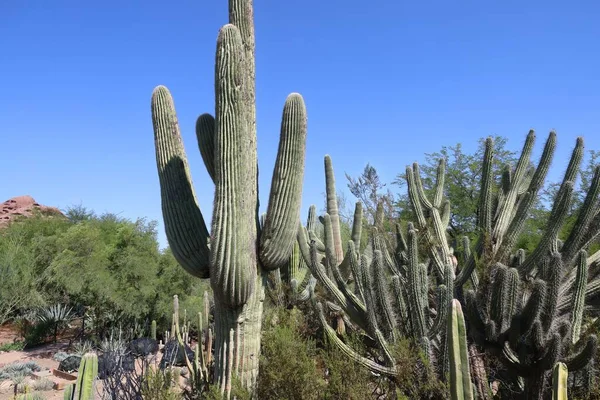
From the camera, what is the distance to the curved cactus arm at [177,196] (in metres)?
5.59

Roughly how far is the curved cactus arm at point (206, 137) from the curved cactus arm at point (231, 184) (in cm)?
79

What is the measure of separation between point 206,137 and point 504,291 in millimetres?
3705

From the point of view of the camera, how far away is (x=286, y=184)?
5688 millimetres

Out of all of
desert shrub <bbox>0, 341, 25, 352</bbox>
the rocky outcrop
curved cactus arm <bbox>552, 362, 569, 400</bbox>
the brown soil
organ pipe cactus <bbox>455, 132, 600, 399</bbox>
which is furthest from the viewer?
the rocky outcrop

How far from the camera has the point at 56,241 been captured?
20.1 m

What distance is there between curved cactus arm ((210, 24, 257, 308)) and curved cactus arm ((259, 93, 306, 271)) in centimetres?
37

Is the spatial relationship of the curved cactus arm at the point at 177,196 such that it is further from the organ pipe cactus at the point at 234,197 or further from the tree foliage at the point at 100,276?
the tree foliage at the point at 100,276

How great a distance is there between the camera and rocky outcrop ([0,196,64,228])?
39.1 m

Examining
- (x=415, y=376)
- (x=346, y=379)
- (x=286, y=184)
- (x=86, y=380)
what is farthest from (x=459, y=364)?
(x=86, y=380)

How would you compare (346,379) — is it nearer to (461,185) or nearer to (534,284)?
(534,284)

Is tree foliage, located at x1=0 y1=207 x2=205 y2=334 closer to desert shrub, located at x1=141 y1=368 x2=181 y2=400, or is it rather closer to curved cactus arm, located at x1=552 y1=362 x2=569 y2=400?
desert shrub, located at x1=141 y1=368 x2=181 y2=400

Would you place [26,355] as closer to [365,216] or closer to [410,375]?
[365,216]

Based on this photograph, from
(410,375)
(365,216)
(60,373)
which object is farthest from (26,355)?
(410,375)

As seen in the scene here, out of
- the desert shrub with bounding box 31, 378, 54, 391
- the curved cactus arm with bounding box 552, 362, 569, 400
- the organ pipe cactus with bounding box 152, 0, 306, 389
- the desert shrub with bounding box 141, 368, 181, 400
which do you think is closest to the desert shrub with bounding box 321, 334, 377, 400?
the organ pipe cactus with bounding box 152, 0, 306, 389
